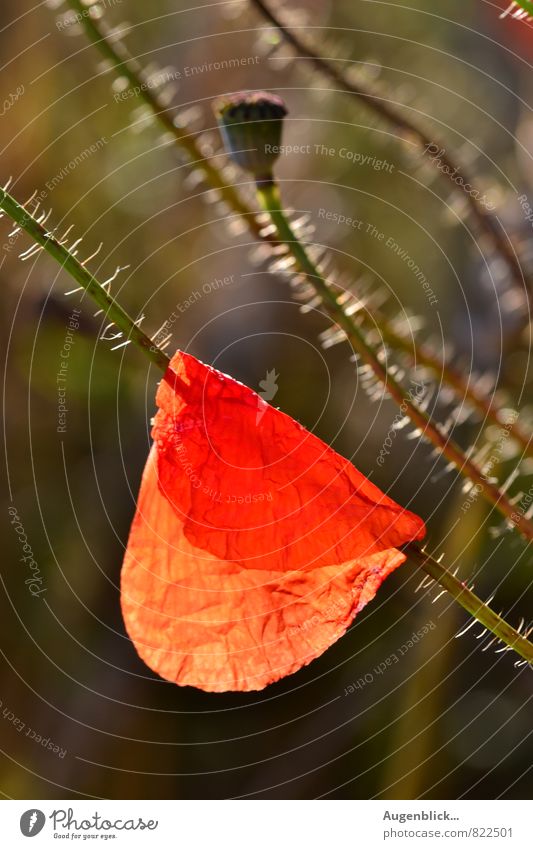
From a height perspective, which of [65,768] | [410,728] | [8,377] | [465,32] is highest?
[465,32]

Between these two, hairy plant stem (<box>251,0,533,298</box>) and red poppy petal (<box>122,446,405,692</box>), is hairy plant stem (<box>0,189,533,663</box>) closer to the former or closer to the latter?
red poppy petal (<box>122,446,405,692</box>)

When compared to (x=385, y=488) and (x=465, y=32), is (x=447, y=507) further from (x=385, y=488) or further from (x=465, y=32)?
(x=465, y=32)

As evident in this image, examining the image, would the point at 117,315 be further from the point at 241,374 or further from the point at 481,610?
the point at 241,374

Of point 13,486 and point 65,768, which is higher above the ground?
point 13,486

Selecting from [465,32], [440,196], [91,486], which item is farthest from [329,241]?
[91,486]

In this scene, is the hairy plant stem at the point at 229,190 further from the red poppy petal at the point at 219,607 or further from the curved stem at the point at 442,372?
the red poppy petal at the point at 219,607

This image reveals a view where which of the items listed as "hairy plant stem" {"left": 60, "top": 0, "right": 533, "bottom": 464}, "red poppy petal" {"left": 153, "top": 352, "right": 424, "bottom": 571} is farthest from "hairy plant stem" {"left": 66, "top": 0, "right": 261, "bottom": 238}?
"red poppy petal" {"left": 153, "top": 352, "right": 424, "bottom": 571}

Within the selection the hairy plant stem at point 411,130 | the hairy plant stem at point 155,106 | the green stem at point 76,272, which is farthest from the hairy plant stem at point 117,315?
the hairy plant stem at point 411,130
